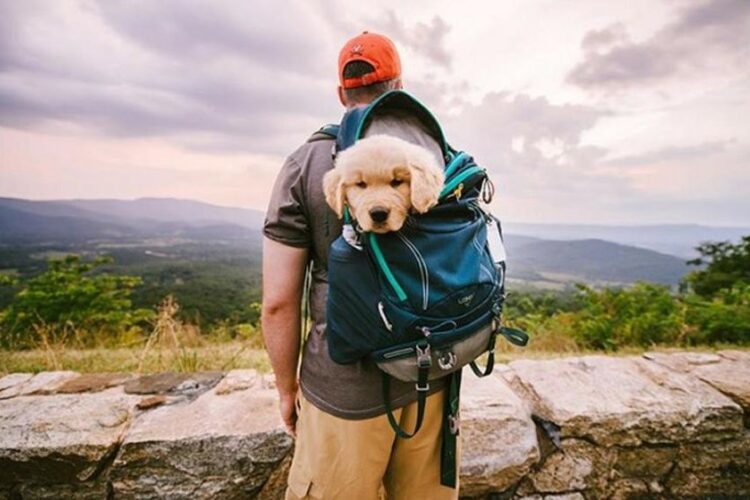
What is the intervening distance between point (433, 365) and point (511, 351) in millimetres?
4474

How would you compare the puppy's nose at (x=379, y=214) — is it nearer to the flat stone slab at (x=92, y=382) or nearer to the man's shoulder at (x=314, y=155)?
the man's shoulder at (x=314, y=155)

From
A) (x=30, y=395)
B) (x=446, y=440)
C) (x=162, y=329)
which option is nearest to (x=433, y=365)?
(x=446, y=440)

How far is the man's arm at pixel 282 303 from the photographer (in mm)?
1598

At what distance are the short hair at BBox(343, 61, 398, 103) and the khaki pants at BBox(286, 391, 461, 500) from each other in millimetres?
1321

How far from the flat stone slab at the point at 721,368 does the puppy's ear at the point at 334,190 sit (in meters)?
3.45

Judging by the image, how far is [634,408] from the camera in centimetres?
277

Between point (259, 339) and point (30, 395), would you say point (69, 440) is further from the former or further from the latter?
point (259, 339)

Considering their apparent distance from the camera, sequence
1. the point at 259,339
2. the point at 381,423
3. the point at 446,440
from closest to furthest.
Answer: the point at 381,423 → the point at 446,440 → the point at 259,339

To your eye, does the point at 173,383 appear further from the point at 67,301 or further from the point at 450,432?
the point at 67,301

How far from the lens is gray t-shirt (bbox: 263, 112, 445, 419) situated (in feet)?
5.05

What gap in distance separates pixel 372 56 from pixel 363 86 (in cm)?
12

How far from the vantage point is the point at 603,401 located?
2.86m

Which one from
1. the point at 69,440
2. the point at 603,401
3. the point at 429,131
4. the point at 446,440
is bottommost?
the point at 69,440

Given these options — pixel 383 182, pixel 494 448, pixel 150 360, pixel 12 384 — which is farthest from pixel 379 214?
pixel 150 360
